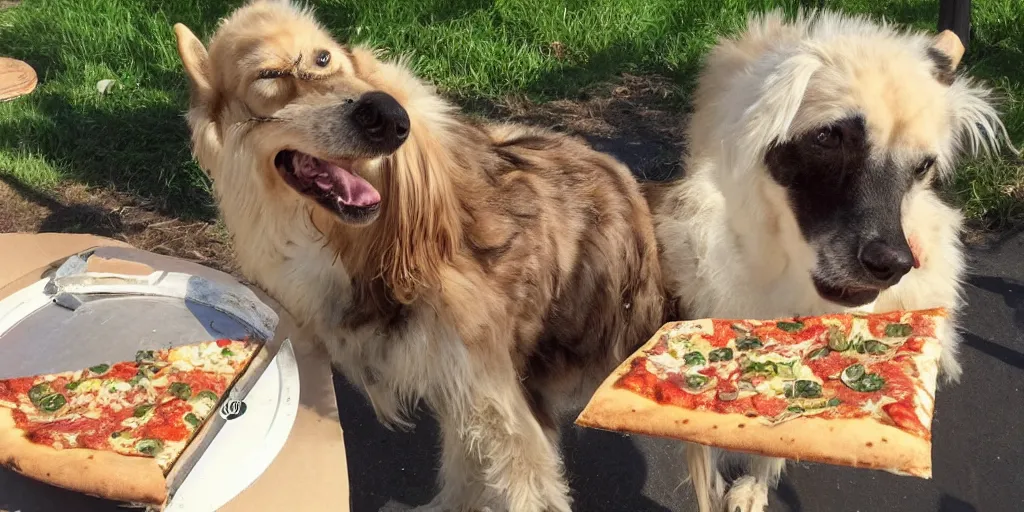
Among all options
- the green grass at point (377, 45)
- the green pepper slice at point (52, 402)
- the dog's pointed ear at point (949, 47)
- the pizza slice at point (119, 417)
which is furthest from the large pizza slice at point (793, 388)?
the green grass at point (377, 45)

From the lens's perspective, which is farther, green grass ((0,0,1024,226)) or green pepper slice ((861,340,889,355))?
green grass ((0,0,1024,226))

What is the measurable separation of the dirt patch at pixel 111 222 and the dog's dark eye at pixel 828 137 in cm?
319

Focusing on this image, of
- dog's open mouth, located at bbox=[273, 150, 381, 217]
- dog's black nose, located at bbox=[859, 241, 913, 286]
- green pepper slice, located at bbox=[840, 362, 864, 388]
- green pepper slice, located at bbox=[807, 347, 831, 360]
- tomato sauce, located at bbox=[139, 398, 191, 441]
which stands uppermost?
dog's black nose, located at bbox=[859, 241, 913, 286]

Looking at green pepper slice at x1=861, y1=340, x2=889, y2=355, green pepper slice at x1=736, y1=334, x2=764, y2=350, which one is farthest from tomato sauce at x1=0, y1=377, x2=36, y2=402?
green pepper slice at x1=861, y1=340, x2=889, y2=355

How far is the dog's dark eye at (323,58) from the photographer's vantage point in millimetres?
2223

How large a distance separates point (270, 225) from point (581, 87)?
4.06 meters

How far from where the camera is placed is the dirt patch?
4438 millimetres

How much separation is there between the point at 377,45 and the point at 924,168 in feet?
14.3

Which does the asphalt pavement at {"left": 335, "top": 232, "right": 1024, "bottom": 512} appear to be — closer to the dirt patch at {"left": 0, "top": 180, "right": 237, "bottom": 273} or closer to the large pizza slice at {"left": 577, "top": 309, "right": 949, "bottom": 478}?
the large pizza slice at {"left": 577, "top": 309, "right": 949, "bottom": 478}

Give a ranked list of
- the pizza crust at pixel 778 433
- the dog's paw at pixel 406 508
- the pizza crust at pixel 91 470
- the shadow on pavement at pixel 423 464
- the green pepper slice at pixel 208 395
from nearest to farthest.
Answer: the pizza crust at pixel 91 470
the pizza crust at pixel 778 433
the green pepper slice at pixel 208 395
the dog's paw at pixel 406 508
the shadow on pavement at pixel 423 464

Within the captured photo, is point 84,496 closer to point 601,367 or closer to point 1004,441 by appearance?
point 601,367

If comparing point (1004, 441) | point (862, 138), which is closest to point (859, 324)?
point (862, 138)

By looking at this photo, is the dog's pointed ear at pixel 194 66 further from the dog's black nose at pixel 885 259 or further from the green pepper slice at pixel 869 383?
the green pepper slice at pixel 869 383

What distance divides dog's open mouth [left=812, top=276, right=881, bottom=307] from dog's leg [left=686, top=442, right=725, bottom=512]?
0.84 m
